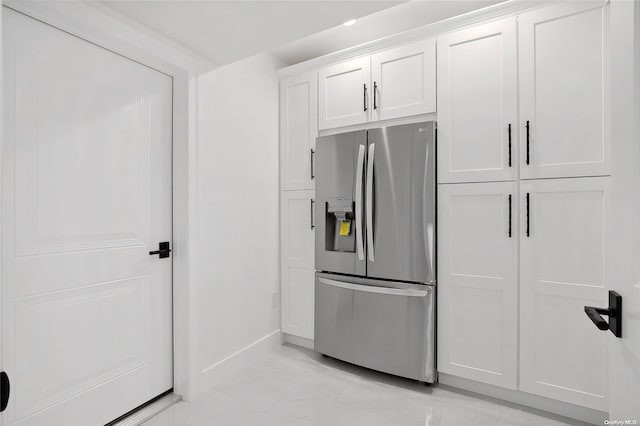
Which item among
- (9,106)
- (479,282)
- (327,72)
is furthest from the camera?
(327,72)

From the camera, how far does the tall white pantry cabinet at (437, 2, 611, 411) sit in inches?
72.4

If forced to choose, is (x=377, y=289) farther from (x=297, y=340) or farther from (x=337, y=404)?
(x=297, y=340)

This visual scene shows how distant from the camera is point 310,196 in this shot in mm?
2885

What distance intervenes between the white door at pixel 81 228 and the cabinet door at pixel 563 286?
2245mm

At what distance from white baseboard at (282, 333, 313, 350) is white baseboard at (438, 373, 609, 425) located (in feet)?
3.67

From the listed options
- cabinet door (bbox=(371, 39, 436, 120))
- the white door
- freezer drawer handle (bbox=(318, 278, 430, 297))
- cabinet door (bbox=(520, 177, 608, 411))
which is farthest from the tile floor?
cabinet door (bbox=(371, 39, 436, 120))

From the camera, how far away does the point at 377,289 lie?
2.45 m

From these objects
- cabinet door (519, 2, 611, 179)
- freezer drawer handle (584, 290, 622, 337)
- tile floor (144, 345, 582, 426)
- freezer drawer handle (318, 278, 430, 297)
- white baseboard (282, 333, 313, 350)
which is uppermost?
cabinet door (519, 2, 611, 179)

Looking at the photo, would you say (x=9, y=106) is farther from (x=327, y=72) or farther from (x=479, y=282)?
(x=479, y=282)

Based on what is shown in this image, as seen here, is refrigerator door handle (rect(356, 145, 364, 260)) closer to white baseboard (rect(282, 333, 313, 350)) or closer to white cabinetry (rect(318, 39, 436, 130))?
white cabinetry (rect(318, 39, 436, 130))

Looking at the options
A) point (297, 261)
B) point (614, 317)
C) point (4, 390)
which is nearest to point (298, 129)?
point (297, 261)

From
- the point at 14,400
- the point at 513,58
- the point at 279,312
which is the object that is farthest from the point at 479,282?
the point at 14,400

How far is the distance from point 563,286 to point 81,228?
2.63 metres

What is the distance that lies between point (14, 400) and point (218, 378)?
3.76 feet
